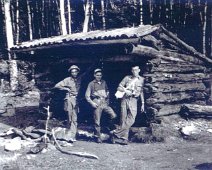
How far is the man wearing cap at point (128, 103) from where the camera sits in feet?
29.7

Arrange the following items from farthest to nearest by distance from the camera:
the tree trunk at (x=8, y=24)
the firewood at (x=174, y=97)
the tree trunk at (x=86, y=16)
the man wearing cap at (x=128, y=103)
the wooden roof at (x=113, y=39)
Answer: the tree trunk at (x=86, y=16) → the tree trunk at (x=8, y=24) → the firewood at (x=174, y=97) → the man wearing cap at (x=128, y=103) → the wooden roof at (x=113, y=39)

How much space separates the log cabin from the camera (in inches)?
364

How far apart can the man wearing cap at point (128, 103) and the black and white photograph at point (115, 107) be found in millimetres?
29

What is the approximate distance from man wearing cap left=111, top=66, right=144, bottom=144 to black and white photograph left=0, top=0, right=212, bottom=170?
0.03 meters

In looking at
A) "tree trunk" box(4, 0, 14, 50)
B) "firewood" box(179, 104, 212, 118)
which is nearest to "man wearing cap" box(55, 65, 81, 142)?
"firewood" box(179, 104, 212, 118)

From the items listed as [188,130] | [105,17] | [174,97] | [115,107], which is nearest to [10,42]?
[105,17]

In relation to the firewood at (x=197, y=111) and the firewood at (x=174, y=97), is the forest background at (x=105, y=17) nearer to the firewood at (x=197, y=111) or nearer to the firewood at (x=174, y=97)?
the firewood at (x=174, y=97)

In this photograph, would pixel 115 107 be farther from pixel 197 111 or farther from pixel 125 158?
pixel 125 158

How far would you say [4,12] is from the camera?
696 inches

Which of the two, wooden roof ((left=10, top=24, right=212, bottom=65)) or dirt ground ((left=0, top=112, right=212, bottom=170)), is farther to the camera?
wooden roof ((left=10, top=24, right=212, bottom=65))

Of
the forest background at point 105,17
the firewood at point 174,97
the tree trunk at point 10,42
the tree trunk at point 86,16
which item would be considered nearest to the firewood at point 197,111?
the firewood at point 174,97

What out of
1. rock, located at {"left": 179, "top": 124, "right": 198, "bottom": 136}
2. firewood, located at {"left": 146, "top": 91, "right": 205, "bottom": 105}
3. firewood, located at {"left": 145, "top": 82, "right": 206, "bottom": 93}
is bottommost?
rock, located at {"left": 179, "top": 124, "right": 198, "bottom": 136}

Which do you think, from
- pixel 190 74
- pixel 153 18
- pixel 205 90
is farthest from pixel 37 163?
pixel 153 18

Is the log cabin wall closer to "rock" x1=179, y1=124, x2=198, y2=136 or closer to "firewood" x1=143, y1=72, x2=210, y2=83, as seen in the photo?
"firewood" x1=143, y1=72, x2=210, y2=83
